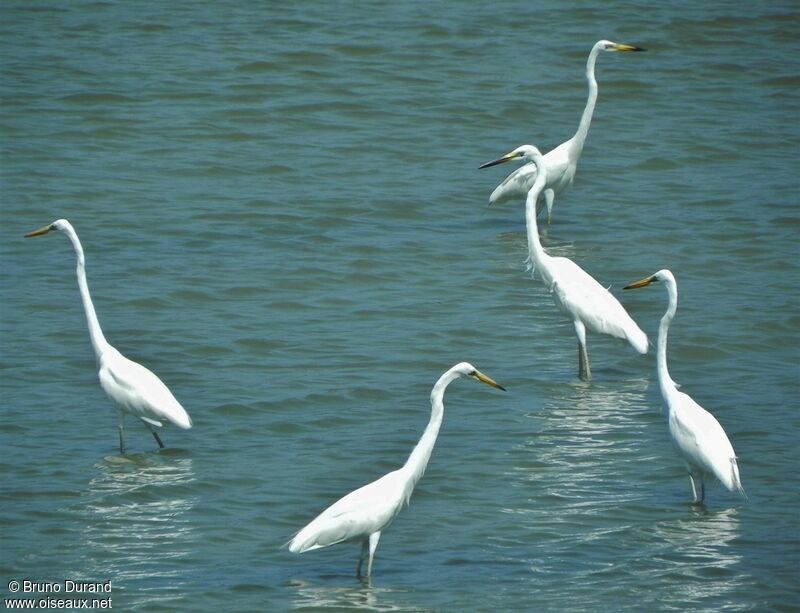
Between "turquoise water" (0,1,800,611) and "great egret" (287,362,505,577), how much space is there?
0.25m

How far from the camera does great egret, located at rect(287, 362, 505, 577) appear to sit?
6.38m

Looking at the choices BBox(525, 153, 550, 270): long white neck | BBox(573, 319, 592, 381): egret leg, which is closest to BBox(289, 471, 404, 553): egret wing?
BBox(573, 319, 592, 381): egret leg

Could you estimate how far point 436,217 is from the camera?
A: 13.3m

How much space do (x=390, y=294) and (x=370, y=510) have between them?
4939 millimetres

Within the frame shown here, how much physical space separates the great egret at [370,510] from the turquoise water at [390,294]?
25cm

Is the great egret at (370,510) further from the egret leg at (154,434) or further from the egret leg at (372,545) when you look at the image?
the egret leg at (154,434)

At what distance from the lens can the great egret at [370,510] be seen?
6379 millimetres

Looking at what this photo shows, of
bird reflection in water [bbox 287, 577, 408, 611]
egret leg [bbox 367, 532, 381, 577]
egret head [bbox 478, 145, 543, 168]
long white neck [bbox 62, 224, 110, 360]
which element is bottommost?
bird reflection in water [bbox 287, 577, 408, 611]

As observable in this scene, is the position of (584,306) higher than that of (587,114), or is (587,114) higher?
(587,114)

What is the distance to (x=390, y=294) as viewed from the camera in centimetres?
1127

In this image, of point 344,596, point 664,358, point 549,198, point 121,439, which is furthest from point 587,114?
point 344,596

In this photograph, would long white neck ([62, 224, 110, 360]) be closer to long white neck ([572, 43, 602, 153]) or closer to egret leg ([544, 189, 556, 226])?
egret leg ([544, 189, 556, 226])

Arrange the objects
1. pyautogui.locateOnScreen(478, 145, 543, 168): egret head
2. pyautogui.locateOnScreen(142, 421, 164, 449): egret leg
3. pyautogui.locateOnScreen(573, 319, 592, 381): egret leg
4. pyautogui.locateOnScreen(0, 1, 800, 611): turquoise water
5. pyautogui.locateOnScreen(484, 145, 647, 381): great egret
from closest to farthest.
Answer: pyautogui.locateOnScreen(0, 1, 800, 611): turquoise water < pyautogui.locateOnScreen(142, 421, 164, 449): egret leg < pyautogui.locateOnScreen(573, 319, 592, 381): egret leg < pyautogui.locateOnScreen(484, 145, 647, 381): great egret < pyautogui.locateOnScreen(478, 145, 543, 168): egret head

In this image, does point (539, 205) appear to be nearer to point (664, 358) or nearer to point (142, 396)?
point (664, 358)
